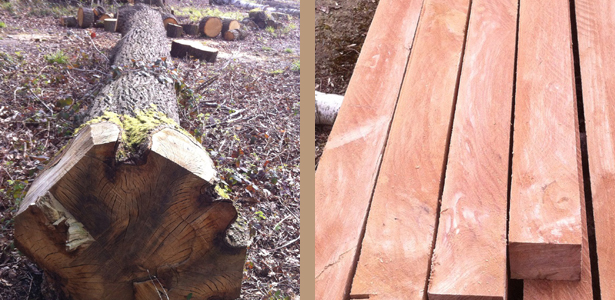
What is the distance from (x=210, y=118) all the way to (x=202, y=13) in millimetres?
737

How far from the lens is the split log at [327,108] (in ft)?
8.64

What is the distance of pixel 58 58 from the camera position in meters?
3.14

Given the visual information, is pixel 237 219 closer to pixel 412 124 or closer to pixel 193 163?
pixel 193 163

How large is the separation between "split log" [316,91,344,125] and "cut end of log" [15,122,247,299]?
0.80m

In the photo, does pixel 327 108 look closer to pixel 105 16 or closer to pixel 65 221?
pixel 65 221

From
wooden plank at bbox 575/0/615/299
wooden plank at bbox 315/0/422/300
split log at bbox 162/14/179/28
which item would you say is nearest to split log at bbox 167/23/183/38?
split log at bbox 162/14/179/28

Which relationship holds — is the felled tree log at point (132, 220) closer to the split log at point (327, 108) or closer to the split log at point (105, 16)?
the split log at point (327, 108)

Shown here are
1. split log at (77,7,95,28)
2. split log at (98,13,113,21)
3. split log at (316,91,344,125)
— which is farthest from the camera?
split log at (98,13,113,21)

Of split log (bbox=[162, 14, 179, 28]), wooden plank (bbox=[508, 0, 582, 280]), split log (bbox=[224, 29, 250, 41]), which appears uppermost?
split log (bbox=[162, 14, 179, 28])

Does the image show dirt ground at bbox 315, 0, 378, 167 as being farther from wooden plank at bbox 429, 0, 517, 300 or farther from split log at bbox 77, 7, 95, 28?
split log at bbox 77, 7, 95, 28

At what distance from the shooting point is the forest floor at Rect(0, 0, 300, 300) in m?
2.34

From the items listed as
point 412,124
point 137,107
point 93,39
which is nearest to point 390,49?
point 412,124

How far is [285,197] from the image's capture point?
2.76m

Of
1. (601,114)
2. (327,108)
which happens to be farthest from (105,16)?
(601,114)
